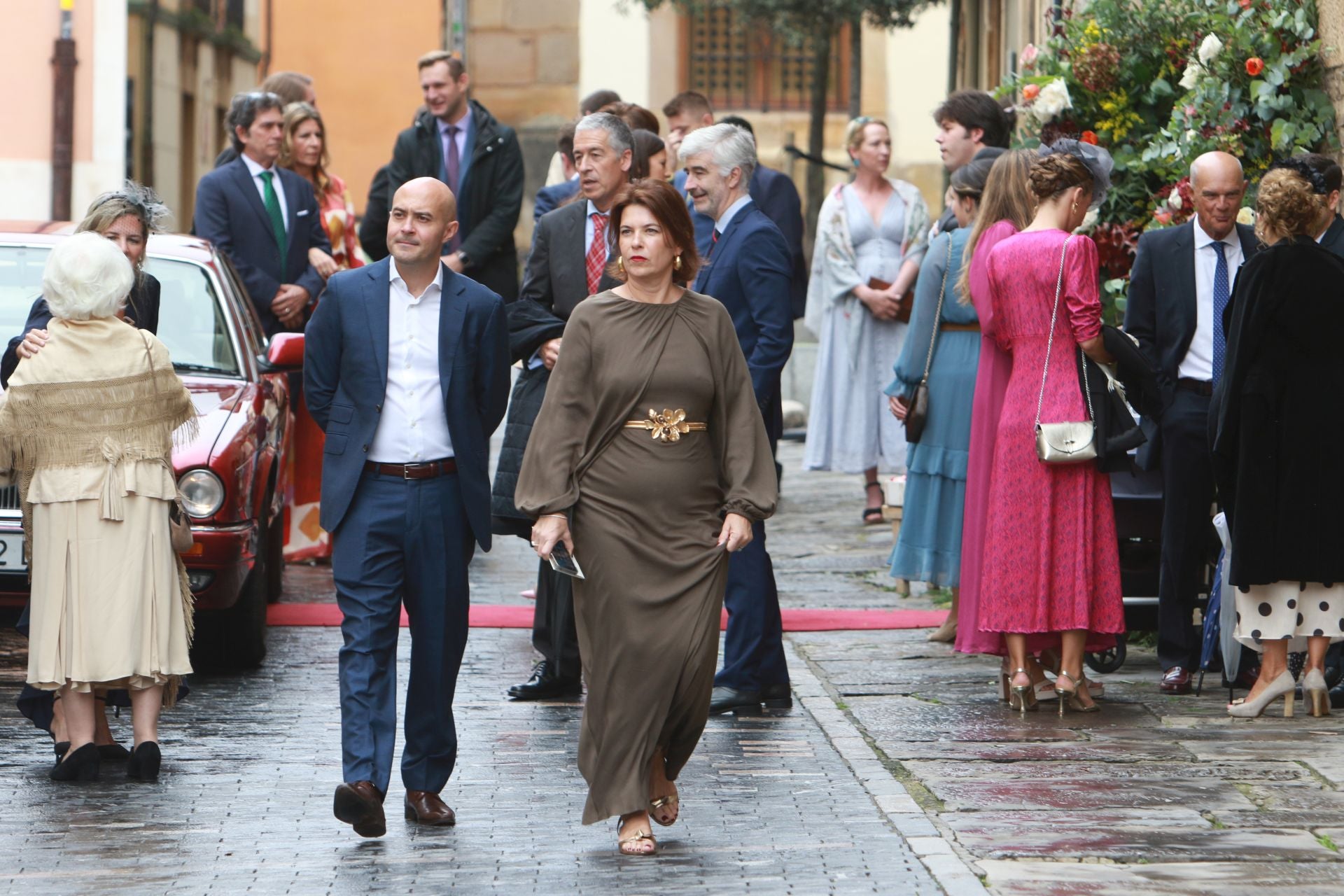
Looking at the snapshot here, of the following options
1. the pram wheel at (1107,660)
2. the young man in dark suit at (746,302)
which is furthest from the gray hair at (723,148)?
the pram wheel at (1107,660)

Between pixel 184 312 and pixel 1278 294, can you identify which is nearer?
pixel 1278 294

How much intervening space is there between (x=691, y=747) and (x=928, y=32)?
26550 millimetres

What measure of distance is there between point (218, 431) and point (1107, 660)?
364 centimetres

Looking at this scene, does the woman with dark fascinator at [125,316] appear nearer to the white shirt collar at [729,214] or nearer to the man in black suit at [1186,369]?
the white shirt collar at [729,214]

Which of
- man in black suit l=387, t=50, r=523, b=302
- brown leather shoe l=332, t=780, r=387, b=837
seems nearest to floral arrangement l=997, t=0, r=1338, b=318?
Answer: man in black suit l=387, t=50, r=523, b=302

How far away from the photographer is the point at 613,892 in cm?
578

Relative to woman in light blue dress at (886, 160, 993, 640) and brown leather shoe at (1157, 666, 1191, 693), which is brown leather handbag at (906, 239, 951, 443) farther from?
brown leather shoe at (1157, 666, 1191, 693)

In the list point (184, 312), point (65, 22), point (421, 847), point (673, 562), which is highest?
point (65, 22)

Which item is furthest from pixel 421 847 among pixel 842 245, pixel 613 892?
pixel 842 245

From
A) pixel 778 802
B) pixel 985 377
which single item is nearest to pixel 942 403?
pixel 985 377

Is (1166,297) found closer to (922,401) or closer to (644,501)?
(922,401)

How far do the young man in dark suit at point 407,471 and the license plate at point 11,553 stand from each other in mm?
2234

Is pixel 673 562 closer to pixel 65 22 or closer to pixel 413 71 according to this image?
pixel 65 22

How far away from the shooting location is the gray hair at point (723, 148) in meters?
8.37
